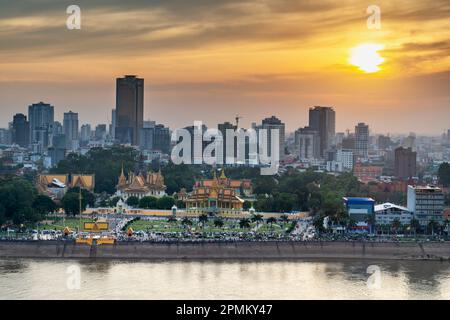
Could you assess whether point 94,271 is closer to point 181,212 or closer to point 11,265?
point 11,265

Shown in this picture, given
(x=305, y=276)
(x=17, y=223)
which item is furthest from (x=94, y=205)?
(x=305, y=276)

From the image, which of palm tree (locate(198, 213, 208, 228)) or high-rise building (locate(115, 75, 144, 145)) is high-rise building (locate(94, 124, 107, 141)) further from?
palm tree (locate(198, 213, 208, 228))

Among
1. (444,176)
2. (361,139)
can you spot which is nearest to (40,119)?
(361,139)

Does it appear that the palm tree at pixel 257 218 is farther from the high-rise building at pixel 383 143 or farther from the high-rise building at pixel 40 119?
the high-rise building at pixel 383 143

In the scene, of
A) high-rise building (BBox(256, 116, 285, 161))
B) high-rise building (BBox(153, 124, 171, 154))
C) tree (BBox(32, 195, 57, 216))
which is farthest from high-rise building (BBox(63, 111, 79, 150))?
tree (BBox(32, 195, 57, 216))

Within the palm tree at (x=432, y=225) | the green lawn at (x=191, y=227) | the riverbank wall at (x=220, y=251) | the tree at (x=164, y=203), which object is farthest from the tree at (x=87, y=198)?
the palm tree at (x=432, y=225)

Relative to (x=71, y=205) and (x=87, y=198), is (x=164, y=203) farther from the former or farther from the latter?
(x=71, y=205)
